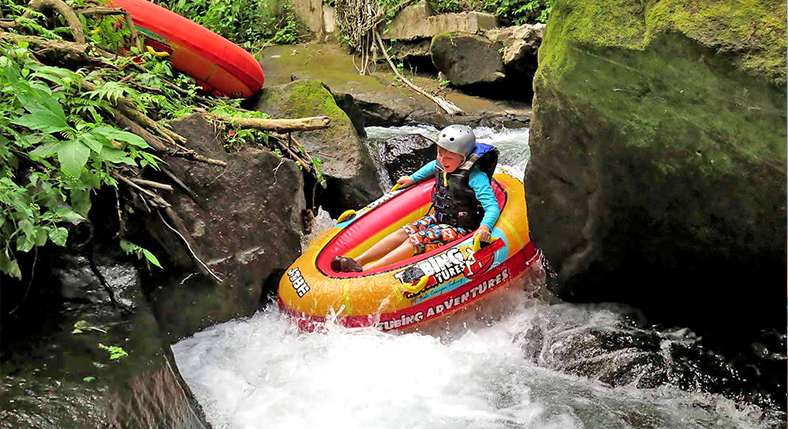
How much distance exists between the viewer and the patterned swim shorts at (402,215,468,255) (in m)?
4.62

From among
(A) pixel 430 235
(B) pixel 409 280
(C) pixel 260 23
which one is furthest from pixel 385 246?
(C) pixel 260 23

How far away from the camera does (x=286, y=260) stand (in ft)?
15.2

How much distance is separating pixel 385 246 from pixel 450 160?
2.44ft

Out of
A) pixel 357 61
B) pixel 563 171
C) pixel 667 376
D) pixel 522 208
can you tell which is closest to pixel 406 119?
pixel 357 61

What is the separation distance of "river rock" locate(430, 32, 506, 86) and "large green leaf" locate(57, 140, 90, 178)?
23.2ft

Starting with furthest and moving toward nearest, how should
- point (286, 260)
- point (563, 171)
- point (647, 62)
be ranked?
point (286, 260), point (563, 171), point (647, 62)

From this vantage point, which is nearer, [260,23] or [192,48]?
[192,48]

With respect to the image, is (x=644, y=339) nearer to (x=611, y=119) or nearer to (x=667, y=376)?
(x=667, y=376)

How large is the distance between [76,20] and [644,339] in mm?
4204

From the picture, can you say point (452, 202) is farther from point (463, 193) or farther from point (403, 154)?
point (403, 154)

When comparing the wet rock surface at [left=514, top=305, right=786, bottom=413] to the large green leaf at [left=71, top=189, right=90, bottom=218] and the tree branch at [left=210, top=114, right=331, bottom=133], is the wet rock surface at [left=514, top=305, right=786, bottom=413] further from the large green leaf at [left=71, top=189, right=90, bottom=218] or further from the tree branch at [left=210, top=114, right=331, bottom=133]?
the large green leaf at [left=71, top=189, right=90, bottom=218]

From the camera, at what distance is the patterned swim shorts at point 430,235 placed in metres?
4.62

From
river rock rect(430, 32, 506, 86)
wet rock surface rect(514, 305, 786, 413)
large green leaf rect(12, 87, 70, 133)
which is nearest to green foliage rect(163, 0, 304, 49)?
river rock rect(430, 32, 506, 86)

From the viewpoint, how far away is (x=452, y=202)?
186 inches
